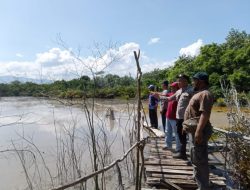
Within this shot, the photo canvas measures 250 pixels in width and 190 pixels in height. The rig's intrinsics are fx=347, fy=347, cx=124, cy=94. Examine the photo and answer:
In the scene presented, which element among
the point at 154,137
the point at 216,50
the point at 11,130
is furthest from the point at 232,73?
the point at 154,137

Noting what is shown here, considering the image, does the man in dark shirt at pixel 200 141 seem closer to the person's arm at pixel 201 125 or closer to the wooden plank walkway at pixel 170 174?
the person's arm at pixel 201 125

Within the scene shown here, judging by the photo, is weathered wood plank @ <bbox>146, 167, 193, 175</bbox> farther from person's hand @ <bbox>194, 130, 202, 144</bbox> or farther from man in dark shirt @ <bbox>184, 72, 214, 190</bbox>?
person's hand @ <bbox>194, 130, 202, 144</bbox>

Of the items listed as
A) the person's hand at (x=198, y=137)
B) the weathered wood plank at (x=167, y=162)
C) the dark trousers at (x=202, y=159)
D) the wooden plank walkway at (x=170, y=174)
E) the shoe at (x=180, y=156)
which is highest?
the person's hand at (x=198, y=137)

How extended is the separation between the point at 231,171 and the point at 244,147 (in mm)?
536

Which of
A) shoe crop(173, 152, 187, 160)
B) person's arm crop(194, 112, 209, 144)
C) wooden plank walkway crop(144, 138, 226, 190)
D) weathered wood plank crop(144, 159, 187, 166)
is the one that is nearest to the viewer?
person's arm crop(194, 112, 209, 144)

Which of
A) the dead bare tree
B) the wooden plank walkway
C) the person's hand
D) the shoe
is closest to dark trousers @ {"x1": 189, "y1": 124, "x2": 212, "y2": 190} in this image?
the person's hand

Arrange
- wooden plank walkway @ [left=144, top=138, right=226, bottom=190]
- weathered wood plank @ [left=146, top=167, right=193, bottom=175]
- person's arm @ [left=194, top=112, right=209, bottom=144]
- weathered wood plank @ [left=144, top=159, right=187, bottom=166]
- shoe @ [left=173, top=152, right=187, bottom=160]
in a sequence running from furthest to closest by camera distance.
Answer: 1. shoe @ [left=173, top=152, right=187, bottom=160]
2. weathered wood plank @ [left=144, top=159, right=187, bottom=166]
3. weathered wood plank @ [left=146, top=167, right=193, bottom=175]
4. wooden plank walkway @ [left=144, top=138, right=226, bottom=190]
5. person's arm @ [left=194, top=112, right=209, bottom=144]

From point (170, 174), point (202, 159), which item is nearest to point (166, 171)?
point (170, 174)

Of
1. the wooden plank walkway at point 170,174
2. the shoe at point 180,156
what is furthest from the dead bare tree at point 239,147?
the shoe at point 180,156

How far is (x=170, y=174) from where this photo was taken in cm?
515

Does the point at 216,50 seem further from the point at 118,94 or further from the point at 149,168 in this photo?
the point at 149,168

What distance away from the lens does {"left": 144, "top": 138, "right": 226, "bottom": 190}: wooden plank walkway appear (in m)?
4.81

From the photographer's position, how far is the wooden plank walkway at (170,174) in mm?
4809

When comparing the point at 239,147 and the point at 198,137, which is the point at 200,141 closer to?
the point at 198,137
